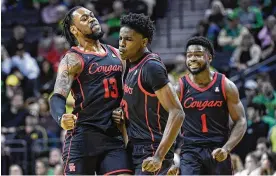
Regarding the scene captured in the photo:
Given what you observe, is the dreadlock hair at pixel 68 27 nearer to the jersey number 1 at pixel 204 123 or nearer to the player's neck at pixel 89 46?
the player's neck at pixel 89 46

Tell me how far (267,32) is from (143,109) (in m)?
8.50

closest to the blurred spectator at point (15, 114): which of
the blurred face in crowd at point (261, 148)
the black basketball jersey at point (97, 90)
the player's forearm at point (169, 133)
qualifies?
the blurred face in crowd at point (261, 148)

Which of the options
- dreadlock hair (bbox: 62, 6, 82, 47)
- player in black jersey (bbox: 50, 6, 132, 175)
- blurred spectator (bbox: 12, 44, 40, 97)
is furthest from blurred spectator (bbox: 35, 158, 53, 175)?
player in black jersey (bbox: 50, 6, 132, 175)

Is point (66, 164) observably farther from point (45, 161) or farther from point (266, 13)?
point (266, 13)

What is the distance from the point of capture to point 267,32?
15.2 metres

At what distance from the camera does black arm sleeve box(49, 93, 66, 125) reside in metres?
7.12

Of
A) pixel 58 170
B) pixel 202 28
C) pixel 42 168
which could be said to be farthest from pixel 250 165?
pixel 202 28

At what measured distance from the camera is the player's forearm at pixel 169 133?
269 inches

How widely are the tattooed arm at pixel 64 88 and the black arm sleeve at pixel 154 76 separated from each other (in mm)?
732

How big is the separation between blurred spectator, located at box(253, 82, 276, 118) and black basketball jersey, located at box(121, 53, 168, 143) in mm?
6640

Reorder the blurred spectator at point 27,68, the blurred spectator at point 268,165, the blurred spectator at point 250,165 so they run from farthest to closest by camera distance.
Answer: the blurred spectator at point 27,68
the blurred spectator at point 250,165
the blurred spectator at point 268,165

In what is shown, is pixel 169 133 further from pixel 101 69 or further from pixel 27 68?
pixel 27 68

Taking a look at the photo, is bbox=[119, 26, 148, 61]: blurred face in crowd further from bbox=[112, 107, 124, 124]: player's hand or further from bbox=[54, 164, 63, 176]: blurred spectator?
bbox=[54, 164, 63, 176]: blurred spectator

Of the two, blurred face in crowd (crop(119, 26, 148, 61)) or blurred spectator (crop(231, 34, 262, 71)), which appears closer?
blurred face in crowd (crop(119, 26, 148, 61))
